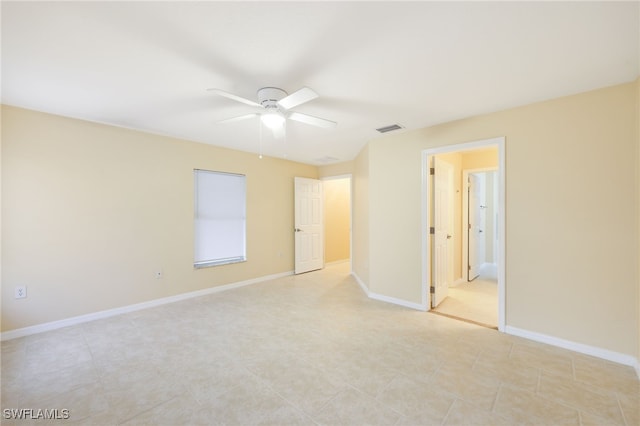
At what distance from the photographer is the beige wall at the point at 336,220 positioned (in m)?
6.52

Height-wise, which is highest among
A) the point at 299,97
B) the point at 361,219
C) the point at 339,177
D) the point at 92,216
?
the point at 299,97

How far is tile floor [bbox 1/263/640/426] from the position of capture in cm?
168

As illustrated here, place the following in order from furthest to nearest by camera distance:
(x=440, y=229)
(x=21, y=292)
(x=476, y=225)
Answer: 1. (x=476, y=225)
2. (x=440, y=229)
3. (x=21, y=292)

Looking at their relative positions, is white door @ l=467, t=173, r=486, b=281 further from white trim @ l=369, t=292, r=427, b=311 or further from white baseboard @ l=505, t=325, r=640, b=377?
white baseboard @ l=505, t=325, r=640, b=377

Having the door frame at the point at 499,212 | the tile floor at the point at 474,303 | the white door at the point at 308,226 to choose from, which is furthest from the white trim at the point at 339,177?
the tile floor at the point at 474,303

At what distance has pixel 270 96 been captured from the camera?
2281mm

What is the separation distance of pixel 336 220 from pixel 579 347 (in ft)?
16.2

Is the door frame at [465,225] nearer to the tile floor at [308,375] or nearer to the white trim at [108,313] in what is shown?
the tile floor at [308,375]

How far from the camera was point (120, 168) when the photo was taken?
341 cm

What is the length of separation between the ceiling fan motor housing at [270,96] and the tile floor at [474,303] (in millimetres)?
3215

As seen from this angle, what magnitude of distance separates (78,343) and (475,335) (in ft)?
13.4

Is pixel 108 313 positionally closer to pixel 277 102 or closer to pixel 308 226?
pixel 277 102

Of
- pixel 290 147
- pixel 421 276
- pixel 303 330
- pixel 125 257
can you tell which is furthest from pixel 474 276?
pixel 125 257

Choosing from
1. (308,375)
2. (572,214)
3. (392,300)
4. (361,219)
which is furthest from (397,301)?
(572,214)
